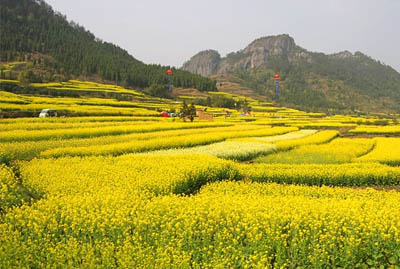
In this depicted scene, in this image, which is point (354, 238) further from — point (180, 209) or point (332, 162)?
point (332, 162)

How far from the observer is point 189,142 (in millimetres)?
23250

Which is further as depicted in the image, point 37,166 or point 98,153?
point 98,153

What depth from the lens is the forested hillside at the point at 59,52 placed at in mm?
109062

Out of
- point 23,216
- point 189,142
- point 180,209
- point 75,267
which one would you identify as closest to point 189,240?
point 180,209

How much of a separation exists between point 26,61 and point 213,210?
120 m

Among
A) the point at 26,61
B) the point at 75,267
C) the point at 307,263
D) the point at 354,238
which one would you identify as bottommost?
the point at 75,267

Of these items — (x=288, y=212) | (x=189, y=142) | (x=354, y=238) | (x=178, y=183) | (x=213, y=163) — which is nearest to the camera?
(x=354, y=238)

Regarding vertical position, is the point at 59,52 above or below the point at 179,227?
above

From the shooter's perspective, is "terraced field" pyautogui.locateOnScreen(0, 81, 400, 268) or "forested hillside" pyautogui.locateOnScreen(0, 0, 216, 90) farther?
"forested hillside" pyautogui.locateOnScreen(0, 0, 216, 90)

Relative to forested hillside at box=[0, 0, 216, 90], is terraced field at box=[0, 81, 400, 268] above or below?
below

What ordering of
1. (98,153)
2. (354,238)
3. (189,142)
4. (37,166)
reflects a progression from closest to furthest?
(354,238)
(37,166)
(98,153)
(189,142)

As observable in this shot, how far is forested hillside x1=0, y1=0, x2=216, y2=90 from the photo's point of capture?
109m

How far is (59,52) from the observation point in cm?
12425

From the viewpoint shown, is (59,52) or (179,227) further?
(59,52)
